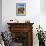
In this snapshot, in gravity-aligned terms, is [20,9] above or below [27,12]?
above

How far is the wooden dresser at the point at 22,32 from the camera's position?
5.85 metres

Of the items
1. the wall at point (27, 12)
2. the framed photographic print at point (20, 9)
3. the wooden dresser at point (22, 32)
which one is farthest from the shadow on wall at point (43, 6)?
the wooden dresser at point (22, 32)

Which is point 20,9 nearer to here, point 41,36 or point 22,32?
point 22,32

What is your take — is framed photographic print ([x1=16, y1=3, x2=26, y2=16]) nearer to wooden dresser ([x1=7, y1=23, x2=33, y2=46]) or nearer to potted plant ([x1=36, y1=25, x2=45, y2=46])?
wooden dresser ([x1=7, y1=23, x2=33, y2=46])

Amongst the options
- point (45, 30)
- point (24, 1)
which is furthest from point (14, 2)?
point (45, 30)

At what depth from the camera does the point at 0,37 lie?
16.5 ft

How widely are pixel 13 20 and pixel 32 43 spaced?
1.22 meters

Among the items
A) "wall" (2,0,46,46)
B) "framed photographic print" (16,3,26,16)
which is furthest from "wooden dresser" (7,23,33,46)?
"framed photographic print" (16,3,26,16)

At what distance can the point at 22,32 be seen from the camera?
5930 mm

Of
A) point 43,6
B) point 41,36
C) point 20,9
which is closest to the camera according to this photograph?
point 41,36

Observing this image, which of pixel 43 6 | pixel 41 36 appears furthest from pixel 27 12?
pixel 41 36

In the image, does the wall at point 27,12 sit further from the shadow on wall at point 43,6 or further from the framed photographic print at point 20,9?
the shadow on wall at point 43,6

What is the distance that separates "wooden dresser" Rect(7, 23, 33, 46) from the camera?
5848mm

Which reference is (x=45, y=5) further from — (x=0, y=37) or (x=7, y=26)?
(x=0, y=37)
